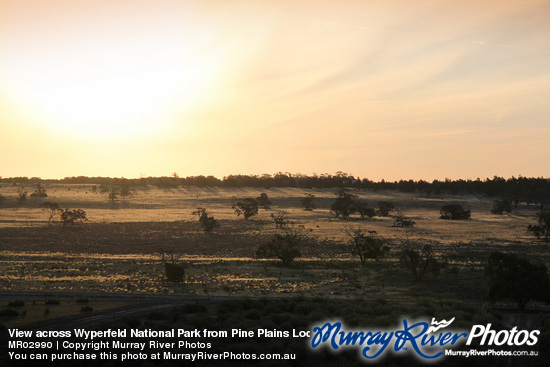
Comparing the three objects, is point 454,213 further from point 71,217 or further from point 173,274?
point 173,274

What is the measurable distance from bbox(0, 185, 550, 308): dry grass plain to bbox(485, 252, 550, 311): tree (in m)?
4.49

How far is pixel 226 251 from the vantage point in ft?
216

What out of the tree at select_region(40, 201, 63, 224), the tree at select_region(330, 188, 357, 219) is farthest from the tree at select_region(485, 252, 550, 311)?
the tree at select_region(40, 201, 63, 224)

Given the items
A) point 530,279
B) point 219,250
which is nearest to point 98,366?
point 530,279

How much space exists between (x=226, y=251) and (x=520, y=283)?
43.3 metres

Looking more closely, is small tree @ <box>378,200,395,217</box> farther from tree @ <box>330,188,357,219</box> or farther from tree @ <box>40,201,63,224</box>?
tree @ <box>40,201,63,224</box>

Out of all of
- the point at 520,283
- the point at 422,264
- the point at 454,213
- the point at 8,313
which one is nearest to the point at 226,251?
the point at 422,264

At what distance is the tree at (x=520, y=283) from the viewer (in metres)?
28.4

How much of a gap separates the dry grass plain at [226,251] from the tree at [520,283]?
4.49 m

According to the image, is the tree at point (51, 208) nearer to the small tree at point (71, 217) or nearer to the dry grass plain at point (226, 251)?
the dry grass plain at point (226, 251)

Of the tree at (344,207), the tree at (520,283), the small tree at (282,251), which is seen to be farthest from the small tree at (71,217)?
the tree at (520,283)

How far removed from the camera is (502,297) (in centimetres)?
2880

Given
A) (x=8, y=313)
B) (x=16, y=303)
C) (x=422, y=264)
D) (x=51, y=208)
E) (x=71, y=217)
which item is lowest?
(x=16, y=303)

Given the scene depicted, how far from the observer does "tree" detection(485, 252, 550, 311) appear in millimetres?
28422
